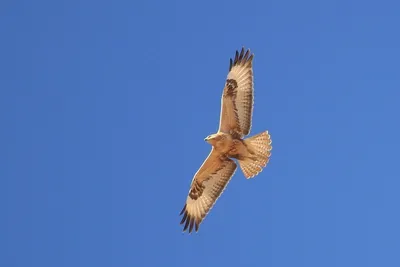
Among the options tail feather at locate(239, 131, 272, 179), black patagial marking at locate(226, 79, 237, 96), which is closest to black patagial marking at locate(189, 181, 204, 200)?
tail feather at locate(239, 131, 272, 179)

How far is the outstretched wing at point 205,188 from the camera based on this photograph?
16.2 meters

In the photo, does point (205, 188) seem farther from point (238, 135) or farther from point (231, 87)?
point (231, 87)

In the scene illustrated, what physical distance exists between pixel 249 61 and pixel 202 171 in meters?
2.17

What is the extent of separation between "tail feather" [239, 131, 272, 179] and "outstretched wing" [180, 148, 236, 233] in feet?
1.77

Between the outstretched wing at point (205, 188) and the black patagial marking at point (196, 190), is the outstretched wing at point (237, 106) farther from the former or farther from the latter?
the black patagial marking at point (196, 190)

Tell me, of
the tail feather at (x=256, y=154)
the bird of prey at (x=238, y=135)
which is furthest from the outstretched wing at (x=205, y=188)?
the tail feather at (x=256, y=154)

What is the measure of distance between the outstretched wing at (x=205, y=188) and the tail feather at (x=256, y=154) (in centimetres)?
54

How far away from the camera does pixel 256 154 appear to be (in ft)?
50.6

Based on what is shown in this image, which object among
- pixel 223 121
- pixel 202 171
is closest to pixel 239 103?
pixel 223 121

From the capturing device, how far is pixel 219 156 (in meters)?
16.0

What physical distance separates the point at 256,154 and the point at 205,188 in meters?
1.52

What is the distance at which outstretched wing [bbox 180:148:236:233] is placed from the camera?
16.2 metres

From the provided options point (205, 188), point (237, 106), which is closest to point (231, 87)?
point (237, 106)

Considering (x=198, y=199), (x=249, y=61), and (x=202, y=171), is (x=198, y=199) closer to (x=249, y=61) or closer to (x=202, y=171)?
(x=202, y=171)
